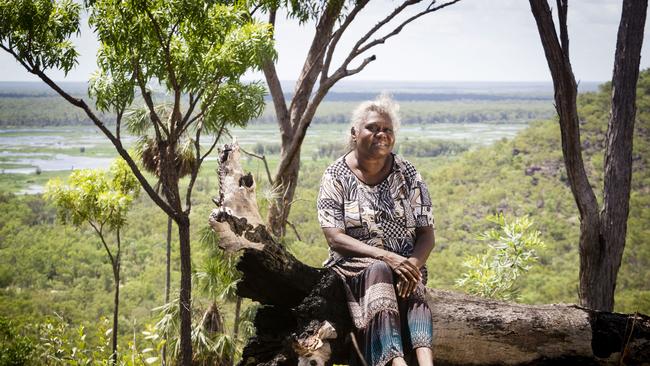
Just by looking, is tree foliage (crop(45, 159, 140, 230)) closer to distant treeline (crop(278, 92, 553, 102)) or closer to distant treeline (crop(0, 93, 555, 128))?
distant treeline (crop(0, 93, 555, 128))

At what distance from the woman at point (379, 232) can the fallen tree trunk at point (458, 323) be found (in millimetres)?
177

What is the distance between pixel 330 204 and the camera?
3.49 metres

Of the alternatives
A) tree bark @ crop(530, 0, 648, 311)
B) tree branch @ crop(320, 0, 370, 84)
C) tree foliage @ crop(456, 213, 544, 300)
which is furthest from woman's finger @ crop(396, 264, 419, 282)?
tree branch @ crop(320, 0, 370, 84)

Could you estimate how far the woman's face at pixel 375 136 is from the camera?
3.54 meters

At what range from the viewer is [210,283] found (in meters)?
8.36

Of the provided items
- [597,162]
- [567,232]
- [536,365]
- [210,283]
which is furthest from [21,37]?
[597,162]

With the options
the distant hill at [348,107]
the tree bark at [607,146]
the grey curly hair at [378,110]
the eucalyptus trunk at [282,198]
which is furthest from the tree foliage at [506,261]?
the distant hill at [348,107]

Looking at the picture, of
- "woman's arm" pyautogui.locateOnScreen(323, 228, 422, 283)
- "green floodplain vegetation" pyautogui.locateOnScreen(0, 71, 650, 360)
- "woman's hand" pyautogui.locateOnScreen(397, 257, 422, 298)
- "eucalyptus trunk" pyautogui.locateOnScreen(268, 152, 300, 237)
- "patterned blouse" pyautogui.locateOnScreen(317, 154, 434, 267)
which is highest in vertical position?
"patterned blouse" pyautogui.locateOnScreen(317, 154, 434, 267)

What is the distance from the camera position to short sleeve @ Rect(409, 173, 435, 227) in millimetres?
3559

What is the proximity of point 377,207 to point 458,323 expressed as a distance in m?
0.78

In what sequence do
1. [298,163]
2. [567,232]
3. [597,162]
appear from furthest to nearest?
[597,162] < [567,232] < [298,163]

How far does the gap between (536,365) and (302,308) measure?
139 cm

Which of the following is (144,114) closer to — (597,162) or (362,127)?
(362,127)

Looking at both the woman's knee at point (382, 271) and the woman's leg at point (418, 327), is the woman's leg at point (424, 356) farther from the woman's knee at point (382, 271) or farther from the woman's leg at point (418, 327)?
the woman's knee at point (382, 271)
